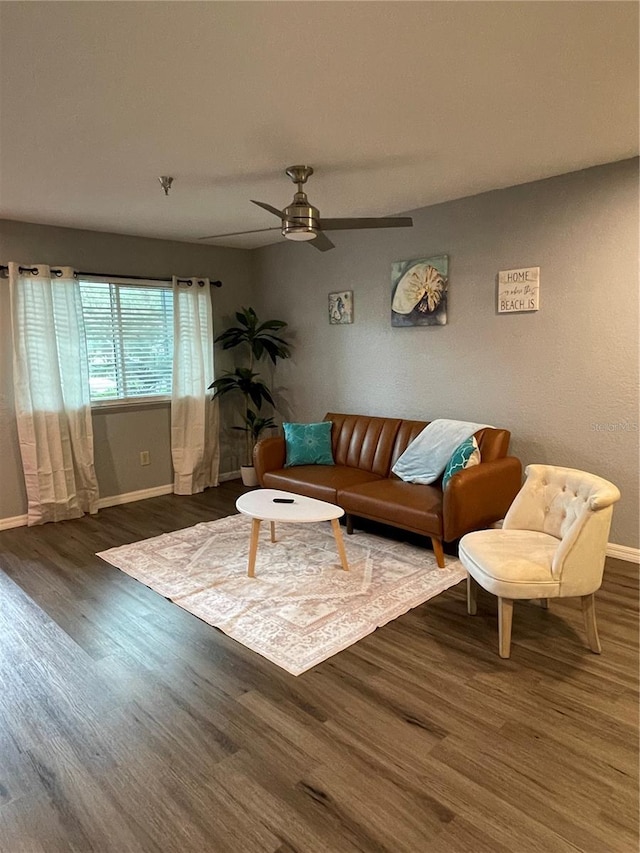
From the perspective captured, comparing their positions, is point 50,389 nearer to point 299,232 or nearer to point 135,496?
point 135,496

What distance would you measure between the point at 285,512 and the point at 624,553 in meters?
2.21

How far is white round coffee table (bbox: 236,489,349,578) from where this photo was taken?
3104 mm

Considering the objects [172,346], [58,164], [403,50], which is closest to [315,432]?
[172,346]

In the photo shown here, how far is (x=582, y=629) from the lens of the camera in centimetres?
261

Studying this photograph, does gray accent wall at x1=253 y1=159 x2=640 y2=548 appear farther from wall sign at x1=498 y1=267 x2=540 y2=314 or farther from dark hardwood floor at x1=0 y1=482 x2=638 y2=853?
dark hardwood floor at x1=0 y1=482 x2=638 y2=853

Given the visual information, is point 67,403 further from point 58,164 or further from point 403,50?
point 403,50

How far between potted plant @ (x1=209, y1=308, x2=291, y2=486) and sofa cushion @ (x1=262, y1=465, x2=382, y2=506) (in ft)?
4.02

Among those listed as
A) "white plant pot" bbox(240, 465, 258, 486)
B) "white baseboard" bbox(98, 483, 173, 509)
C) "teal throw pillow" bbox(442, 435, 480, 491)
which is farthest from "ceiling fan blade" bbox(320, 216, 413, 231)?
"white baseboard" bbox(98, 483, 173, 509)

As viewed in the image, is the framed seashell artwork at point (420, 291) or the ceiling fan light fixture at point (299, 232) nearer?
the ceiling fan light fixture at point (299, 232)

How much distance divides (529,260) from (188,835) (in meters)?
3.60

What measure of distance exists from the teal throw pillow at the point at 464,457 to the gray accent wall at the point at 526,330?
0.55 m

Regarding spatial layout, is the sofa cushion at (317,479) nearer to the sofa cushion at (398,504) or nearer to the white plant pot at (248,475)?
the sofa cushion at (398,504)

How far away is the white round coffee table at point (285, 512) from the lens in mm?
3104

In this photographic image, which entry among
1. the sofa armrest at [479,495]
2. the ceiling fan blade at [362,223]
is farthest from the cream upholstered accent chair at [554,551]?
the ceiling fan blade at [362,223]
